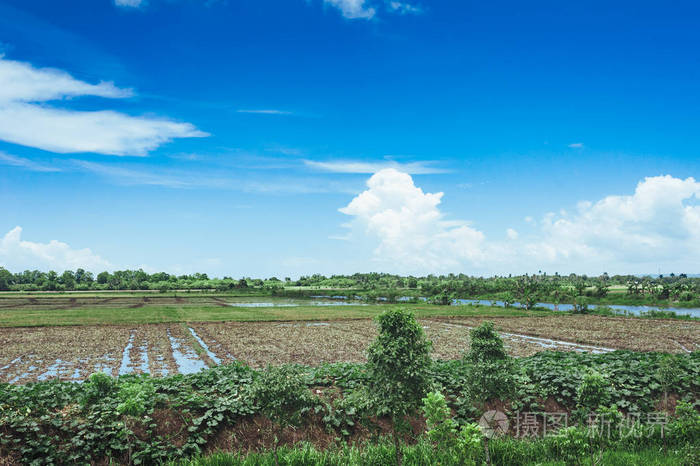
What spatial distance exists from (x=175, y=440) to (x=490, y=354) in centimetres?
631

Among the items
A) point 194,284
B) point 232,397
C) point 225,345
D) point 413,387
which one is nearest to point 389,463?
point 413,387

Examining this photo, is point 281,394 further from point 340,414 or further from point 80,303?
point 80,303

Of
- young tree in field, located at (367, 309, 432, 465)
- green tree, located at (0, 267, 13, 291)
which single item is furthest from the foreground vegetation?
green tree, located at (0, 267, 13, 291)

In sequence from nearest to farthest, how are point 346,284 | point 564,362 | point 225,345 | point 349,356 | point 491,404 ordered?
point 491,404 → point 564,362 → point 349,356 → point 225,345 → point 346,284

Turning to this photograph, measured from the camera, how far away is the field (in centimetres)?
1859

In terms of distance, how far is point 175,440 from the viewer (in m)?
7.64

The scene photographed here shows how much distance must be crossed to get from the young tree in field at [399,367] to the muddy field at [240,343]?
32.6ft

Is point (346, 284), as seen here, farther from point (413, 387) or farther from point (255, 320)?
point (413, 387)

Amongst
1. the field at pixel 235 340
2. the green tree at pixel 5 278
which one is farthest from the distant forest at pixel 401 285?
the field at pixel 235 340

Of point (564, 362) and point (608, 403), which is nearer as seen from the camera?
point (608, 403)

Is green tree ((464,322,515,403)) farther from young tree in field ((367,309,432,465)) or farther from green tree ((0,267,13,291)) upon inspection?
green tree ((0,267,13,291))

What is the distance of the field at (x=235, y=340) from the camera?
18.6 m

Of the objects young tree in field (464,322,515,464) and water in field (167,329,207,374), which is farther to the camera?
water in field (167,329,207,374)

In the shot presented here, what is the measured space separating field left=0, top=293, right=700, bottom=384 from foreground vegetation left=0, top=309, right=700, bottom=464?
7434mm
